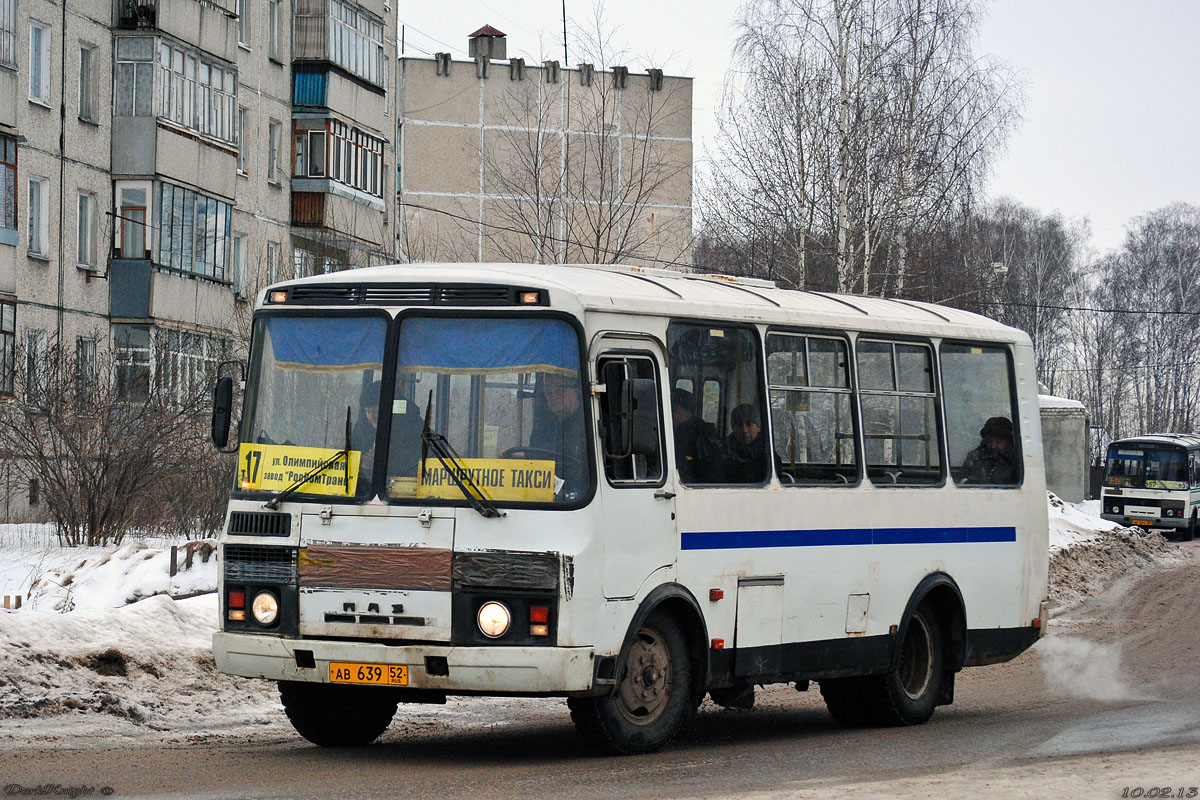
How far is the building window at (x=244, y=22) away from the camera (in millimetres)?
42894

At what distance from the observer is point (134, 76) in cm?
3719

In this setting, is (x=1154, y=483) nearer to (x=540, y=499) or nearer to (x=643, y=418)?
(x=643, y=418)

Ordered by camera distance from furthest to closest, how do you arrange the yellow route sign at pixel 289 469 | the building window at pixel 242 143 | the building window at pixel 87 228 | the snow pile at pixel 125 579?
the building window at pixel 242 143, the building window at pixel 87 228, the snow pile at pixel 125 579, the yellow route sign at pixel 289 469

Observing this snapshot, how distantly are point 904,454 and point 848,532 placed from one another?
1.03 metres

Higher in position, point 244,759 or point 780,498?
point 780,498

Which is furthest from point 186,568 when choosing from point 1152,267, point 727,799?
point 1152,267

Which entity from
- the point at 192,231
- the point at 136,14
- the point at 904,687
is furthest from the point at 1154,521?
the point at 904,687

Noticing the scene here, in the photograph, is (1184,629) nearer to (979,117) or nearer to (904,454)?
(904,454)

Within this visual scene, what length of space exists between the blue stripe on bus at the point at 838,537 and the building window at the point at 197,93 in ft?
89.7

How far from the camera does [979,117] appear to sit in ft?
130

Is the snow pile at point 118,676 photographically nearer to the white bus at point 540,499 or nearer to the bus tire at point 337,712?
the bus tire at point 337,712

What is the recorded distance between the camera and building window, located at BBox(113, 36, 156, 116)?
37156 millimetres

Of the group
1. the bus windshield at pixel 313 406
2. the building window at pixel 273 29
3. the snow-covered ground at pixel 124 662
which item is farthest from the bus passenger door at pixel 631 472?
the building window at pixel 273 29

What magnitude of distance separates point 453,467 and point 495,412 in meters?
0.37
